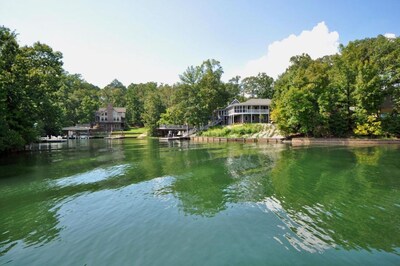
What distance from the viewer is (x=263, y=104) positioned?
5953cm

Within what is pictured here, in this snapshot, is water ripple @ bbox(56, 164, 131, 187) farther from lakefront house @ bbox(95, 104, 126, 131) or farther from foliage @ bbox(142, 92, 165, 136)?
lakefront house @ bbox(95, 104, 126, 131)

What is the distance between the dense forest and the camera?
97.3 ft

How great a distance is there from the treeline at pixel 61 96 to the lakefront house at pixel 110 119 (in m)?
3.28

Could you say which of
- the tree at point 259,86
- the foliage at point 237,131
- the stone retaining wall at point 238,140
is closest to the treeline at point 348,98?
the stone retaining wall at point 238,140

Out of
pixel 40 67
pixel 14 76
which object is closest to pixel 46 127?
pixel 40 67

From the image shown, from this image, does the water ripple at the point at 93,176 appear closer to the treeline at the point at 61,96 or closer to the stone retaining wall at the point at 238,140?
the treeline at the point at 61,96

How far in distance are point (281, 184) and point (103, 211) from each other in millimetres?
9434

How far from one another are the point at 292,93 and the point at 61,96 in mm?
65328

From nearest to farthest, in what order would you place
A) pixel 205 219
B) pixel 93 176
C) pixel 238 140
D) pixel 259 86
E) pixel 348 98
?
pixel 205 219 → pixel 93 176 → pixel 348 98 → pixel 238 140 → pixel 259 86

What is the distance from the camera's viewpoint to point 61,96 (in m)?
75.0

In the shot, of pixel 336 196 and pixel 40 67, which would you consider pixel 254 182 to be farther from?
pixel 40 67

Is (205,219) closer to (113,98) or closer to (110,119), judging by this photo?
(110,119)

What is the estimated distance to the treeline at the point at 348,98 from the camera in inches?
1537

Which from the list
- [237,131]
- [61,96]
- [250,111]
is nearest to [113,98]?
[61,96]
